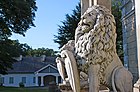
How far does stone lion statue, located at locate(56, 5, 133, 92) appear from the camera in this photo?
3.41 meters

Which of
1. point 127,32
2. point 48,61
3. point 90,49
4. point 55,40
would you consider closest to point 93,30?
point 90,49

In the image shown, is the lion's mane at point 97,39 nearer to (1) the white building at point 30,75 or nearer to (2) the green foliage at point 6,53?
(2) the green foliage at point 6,53

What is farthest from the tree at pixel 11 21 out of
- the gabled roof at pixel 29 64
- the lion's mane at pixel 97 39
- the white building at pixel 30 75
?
the gabled roof at pixel 29 64

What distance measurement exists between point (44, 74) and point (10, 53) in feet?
90.9

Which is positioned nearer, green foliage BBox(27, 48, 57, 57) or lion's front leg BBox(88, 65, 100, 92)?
lion's front leg BBox(88, 65, 100, 92)

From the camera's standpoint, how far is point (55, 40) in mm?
26938

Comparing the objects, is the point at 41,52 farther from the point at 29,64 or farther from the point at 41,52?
the point at 29,64

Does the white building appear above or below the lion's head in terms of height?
below

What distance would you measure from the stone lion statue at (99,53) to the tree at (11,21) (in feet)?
63.1

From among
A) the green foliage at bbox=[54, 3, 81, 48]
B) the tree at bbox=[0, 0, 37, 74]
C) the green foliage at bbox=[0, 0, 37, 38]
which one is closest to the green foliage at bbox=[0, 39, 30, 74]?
the tree at bbox=[0, 0, 37, 74]

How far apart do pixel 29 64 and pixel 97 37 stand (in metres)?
52.0

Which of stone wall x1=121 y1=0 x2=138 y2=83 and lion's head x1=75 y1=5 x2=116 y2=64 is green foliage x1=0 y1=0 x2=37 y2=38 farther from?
lion's head x1=75 y1=5 x2=116 y2=64

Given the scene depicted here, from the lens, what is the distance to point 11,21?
908 inches

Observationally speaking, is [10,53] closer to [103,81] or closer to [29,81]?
[103,81]
